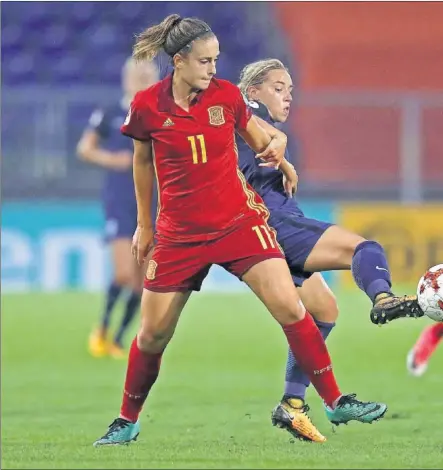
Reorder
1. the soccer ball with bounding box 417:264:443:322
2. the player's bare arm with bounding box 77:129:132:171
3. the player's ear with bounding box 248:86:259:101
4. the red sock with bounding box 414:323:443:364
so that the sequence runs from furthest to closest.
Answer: the player's bare arm with bounding box 77:129:132:171
the red sock with bounding box 414:323:443:364
the player's ear with bounding box 248:86:259:101
the soccer ball with bounding box 417:264:443:322

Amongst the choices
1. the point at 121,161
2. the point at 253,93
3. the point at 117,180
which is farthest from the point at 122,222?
the point at 253,93

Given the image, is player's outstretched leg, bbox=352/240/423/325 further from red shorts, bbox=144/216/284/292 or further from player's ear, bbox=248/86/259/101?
player's ear, bbox=248/86/259/101

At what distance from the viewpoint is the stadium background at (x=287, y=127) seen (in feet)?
54.2

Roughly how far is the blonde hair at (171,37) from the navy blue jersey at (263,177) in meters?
0.69

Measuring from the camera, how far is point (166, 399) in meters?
8.42

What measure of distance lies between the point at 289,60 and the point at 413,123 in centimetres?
283

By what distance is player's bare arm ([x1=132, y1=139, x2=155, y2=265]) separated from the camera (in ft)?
18.9

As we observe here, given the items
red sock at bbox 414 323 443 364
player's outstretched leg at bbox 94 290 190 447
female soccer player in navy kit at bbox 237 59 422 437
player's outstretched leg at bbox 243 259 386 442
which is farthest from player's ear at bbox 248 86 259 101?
red sock at bbox 414 323 443 364

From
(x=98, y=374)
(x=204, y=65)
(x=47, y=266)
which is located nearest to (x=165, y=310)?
(x=204, y=65)

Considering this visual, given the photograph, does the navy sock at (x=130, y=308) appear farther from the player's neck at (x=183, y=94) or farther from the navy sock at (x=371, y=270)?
the player's neck at (x=183, y=94)

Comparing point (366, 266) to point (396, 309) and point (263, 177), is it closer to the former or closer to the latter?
point (396, 309)

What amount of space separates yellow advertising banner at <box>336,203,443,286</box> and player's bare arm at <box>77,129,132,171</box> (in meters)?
6.03

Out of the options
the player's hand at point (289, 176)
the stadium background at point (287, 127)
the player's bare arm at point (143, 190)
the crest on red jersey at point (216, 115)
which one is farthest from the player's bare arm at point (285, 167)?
the stadium background at point (287, 127)

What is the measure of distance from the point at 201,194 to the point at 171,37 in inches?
27.7
